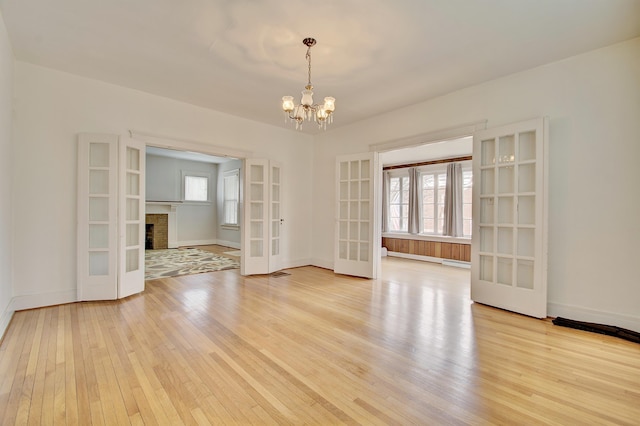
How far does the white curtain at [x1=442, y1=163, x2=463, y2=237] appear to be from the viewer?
7.24 m

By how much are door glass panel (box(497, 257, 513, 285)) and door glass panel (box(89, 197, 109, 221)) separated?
523cm

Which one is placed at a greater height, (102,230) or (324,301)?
(102,230)

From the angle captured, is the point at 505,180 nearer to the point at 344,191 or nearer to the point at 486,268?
the point at 486,268

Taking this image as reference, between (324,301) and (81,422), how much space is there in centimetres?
Result: 271

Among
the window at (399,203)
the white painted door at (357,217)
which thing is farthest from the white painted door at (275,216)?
the window at (399,203)

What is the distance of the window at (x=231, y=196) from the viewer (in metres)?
9.54

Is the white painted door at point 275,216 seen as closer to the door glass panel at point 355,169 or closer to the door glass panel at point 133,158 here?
the door glass panel at point 355,169

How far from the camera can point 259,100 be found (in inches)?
180

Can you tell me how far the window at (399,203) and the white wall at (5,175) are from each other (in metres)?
7.89

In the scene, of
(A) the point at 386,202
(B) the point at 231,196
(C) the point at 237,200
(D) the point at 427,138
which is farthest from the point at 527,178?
(B) the point at 231,196

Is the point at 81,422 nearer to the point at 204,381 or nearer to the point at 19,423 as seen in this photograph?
the point at 19,423

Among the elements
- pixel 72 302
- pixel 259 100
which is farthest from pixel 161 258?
pixel 259 100

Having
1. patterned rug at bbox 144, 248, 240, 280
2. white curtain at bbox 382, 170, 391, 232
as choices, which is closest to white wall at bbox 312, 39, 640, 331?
white curtain at bbox 382, 170, 391, 232

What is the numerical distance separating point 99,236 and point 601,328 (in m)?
5.99
